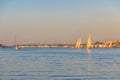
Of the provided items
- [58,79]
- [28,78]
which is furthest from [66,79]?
[28,78]

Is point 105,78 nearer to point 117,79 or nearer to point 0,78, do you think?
point 117,79

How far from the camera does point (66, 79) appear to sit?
35719 mm

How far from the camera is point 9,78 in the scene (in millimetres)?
36375

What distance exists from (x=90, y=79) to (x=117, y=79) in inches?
96.6

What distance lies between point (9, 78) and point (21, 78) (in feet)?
3.72

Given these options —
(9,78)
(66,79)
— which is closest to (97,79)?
(66,79)

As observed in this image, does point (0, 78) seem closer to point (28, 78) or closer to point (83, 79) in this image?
point (28, 78)

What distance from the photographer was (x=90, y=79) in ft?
117

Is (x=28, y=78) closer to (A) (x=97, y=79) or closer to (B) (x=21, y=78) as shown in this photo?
(B) (x=21, y=78)

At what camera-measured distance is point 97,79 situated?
3547 cm

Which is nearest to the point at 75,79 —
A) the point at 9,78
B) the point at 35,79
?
the point at 35,79

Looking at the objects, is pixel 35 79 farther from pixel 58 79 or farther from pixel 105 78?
pixel 105 78

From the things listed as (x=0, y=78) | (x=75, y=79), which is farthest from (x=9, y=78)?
(x=75, y=79)

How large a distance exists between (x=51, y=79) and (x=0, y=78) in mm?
4868
